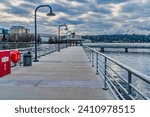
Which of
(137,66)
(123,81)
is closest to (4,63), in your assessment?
(123,81)

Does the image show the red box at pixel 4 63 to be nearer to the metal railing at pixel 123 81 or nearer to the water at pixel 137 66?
the metal railing at pixel 123 81

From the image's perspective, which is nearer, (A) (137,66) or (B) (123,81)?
(B) (123,81)

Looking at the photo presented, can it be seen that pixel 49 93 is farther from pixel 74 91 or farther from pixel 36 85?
pixel 36 85

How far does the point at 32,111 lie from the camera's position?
691 centimetres

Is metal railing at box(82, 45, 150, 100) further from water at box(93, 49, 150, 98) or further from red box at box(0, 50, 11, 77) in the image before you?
red box at box(0, 50, 11, 77)

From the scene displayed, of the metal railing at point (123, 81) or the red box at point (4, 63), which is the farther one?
the red box at point (4, 63)

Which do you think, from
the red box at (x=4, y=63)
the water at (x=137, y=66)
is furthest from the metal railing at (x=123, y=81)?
the red box at (x=4, y=63)

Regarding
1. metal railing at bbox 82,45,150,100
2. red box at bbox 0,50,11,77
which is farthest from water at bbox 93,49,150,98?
red box at bbox 0,50,11,77

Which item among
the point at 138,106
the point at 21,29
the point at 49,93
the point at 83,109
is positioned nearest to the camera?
the point at 138,106

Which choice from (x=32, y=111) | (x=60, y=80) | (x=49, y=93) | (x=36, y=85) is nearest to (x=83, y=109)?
(x=32, y=111)

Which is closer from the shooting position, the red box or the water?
the red box

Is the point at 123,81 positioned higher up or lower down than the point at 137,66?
higher up

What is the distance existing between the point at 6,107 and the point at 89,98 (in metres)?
2.68

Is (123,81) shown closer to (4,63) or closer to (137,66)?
(4,63)
